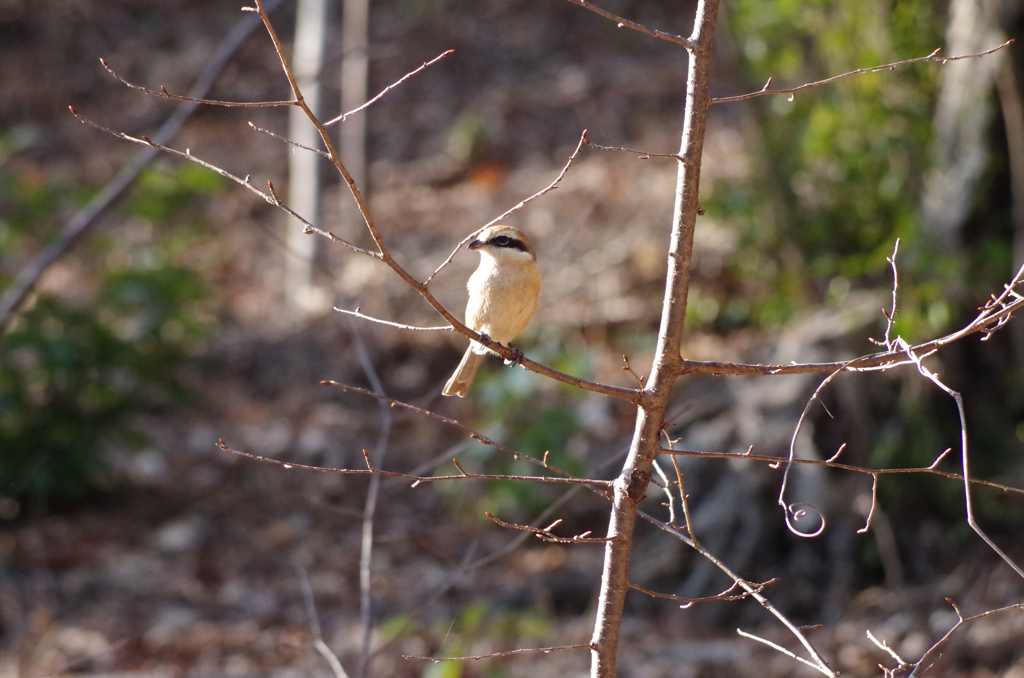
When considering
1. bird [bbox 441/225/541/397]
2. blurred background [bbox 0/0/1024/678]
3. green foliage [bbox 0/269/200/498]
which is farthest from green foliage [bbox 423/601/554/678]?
green foliage [bbox 0/269/200/498]

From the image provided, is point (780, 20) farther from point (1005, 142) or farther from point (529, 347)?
point (529, 347)

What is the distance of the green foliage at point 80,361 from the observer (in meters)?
6.14

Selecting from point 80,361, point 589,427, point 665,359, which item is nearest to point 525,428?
point 589,427

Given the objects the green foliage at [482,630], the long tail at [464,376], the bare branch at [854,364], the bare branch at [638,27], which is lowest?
the green foliage at [482,630]

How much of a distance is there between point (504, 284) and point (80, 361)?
3.75 meters

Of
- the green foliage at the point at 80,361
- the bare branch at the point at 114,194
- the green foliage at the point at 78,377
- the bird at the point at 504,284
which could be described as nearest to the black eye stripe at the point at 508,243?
the bird at the point at 504,284

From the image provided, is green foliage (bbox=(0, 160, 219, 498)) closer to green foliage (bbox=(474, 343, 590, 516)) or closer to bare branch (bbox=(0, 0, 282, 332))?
bare branch (bbox=(0, 0, 282, 332))

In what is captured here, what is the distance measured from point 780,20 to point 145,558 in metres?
6.09

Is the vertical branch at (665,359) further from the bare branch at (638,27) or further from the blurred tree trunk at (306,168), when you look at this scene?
the blurred tree trunk at (306,168)

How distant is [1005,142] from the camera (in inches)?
242

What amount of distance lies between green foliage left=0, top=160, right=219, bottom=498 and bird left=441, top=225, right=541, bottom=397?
3.02 meters

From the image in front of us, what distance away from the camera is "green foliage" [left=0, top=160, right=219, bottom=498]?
20.2 feet

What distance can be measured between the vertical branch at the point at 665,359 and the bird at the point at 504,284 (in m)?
1.64

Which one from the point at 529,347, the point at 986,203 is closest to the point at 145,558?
the point at 529,347
